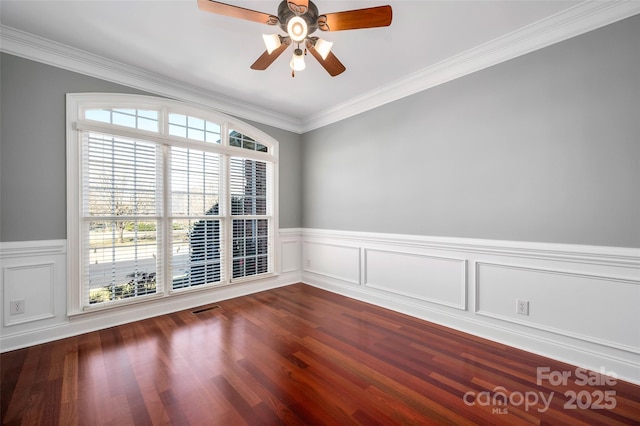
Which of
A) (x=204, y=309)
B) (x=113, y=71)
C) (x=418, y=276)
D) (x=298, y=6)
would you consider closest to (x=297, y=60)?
(x=298, y=6)

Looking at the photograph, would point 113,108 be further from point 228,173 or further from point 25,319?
point 25,319

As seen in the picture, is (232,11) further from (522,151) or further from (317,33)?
(522,151)

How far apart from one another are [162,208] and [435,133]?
3409 mm

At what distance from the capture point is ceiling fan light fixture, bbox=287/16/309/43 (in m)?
1.81

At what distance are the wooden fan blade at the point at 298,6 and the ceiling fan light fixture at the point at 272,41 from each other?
27cm

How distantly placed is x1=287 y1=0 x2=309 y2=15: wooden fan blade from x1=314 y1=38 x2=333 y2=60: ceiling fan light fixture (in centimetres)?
25

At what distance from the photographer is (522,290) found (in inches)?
97.6

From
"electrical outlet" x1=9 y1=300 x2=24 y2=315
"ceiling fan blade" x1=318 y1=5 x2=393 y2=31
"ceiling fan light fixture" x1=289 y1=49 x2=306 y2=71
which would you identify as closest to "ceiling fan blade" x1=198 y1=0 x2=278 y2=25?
"ceiling fan light fixture" x1=289 y1=49 x2=306 y2=71

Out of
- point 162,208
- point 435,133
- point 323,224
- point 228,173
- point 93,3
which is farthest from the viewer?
point 323,224

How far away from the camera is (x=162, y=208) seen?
332cm

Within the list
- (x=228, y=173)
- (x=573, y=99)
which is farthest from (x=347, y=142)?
(x=573, y=99)

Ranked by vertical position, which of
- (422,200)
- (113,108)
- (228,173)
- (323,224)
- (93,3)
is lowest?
(323,224)

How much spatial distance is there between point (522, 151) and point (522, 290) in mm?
1292

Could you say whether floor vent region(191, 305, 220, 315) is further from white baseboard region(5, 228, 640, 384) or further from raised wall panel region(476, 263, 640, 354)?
raised wall panel region(476, 263, 640, 354)
